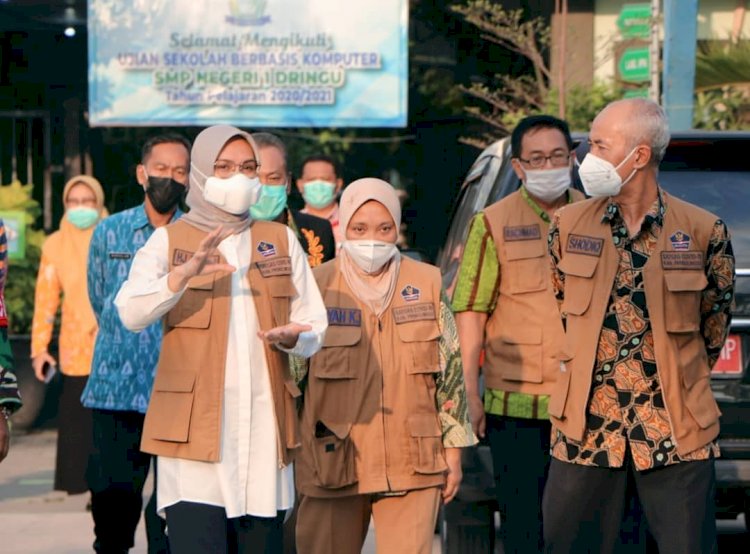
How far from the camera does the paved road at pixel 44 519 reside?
8273 millimetres

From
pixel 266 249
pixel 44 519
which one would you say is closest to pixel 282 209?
pixel 266 249

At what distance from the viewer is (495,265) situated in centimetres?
612

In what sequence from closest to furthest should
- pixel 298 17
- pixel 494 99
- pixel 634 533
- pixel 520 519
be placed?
pixel 634 533, pixel 520 519, pixel 298 17, pixel 494 99

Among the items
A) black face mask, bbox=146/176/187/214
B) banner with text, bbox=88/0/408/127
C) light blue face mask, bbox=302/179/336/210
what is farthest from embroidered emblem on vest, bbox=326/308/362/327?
banner with text, bbox=88/0/408/127

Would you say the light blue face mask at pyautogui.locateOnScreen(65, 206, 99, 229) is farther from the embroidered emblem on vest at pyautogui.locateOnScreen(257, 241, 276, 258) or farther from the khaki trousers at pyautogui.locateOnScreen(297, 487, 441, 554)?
the embroidered emblem on vest at pyautogui.locateOnScreen(257, 241, 276, 258)

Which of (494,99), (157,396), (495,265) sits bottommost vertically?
(157,396)

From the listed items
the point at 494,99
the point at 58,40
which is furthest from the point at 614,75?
the point at 58,40

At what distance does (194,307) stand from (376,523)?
3.44ft

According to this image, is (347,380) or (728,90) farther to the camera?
(728,90)

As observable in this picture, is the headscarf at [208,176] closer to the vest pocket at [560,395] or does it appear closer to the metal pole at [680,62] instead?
the vest pocket at [560,395]

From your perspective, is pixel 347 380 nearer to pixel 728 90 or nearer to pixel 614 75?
pixel 728 90

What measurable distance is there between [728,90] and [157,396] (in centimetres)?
894

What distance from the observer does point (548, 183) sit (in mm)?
6164

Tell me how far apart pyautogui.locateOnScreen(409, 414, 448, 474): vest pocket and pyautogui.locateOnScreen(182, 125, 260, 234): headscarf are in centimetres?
89
